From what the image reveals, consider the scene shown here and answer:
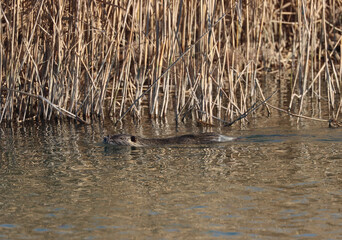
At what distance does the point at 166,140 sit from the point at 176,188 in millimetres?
2453

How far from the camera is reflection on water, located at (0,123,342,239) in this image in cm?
464

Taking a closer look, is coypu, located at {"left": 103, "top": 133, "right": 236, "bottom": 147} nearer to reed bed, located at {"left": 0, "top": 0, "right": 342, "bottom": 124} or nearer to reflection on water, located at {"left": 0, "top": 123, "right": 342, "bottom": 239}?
reflection on water, located at {"left": 0, "top": 123, "right": 342, "bottom": 239}

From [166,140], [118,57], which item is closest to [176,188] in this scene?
[166,140]

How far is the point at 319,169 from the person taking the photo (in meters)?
6.45

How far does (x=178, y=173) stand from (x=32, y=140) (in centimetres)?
297

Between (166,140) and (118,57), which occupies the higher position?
(118,57)

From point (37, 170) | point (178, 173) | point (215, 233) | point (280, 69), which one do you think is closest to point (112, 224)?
point (215, 233)

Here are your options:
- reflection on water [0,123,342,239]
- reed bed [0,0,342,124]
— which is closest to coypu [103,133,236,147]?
reflection on water [0,123,342,239]

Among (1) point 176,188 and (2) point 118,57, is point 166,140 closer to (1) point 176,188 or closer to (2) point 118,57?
(2) point 118,57

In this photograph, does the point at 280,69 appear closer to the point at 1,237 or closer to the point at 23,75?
the point at 23,75

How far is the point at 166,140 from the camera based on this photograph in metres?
8.26

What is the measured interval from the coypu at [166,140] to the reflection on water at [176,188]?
133 mm

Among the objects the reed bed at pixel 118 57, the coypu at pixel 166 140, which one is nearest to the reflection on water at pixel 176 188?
the coypu at pixel 166 140

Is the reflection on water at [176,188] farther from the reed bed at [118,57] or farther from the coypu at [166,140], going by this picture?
the reed bed at [118,57]
